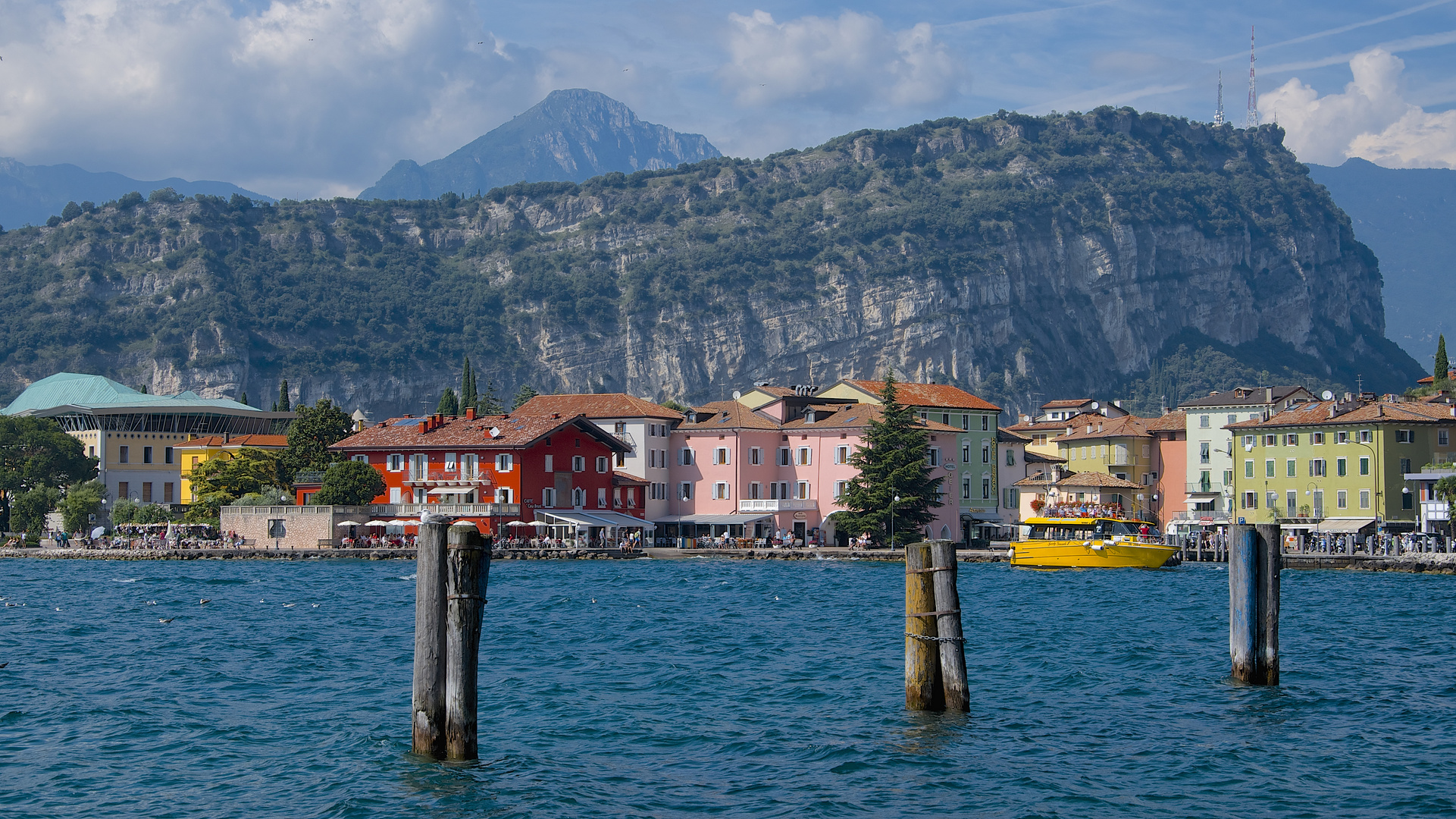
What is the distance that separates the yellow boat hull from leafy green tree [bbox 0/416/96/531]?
61244 mm

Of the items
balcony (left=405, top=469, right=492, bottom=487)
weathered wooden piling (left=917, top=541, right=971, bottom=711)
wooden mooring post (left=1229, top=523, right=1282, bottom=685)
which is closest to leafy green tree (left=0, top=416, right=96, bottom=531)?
balcony (left=405, top=469, right=492, bottom=487)

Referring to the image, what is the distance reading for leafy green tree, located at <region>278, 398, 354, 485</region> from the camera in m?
85.1

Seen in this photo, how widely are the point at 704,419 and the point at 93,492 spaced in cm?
3674

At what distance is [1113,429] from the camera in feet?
313

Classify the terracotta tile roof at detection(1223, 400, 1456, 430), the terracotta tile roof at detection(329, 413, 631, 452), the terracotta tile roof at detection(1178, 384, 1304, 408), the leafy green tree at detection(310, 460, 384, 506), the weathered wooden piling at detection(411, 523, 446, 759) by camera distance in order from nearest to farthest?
1. the weathered wooden piling at detection(411, 523, 446, 759)
2. the terracotta tile roof at detection(1223, 400, 1456, 430)
3. the leafy green tree at detection(310, 460, 384, 506)
4. the terracotta tile roof at detection(329, 413, 631, 452)
5. the terracotta tile roof at detection(1178, 384, 1304, 408)

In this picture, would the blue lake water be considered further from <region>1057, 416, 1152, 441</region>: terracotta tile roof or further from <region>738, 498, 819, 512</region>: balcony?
<region>1057, 416, 1152, 441</region>: terracotta tile roof

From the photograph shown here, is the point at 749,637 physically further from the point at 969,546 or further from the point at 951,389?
the point at 951,389

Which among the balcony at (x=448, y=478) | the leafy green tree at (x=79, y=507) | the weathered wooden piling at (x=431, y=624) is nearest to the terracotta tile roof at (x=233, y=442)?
the leafy green tree at (x=79, y=507)

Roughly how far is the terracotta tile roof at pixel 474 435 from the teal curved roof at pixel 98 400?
107ft

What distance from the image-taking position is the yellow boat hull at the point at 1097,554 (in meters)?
61.4

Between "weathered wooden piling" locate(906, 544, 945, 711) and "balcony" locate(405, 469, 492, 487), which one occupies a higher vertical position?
"balcony" locate(405, 469, 492, 487)

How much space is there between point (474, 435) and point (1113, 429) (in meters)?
41.9

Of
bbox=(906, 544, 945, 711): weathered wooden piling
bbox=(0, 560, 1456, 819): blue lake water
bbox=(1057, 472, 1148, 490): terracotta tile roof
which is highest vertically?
bbox=(1057, 472, 1148, 490): terracotta tile roof

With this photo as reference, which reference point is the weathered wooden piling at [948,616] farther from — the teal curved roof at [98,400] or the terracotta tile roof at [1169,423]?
the teal curved roof at [98,400]
